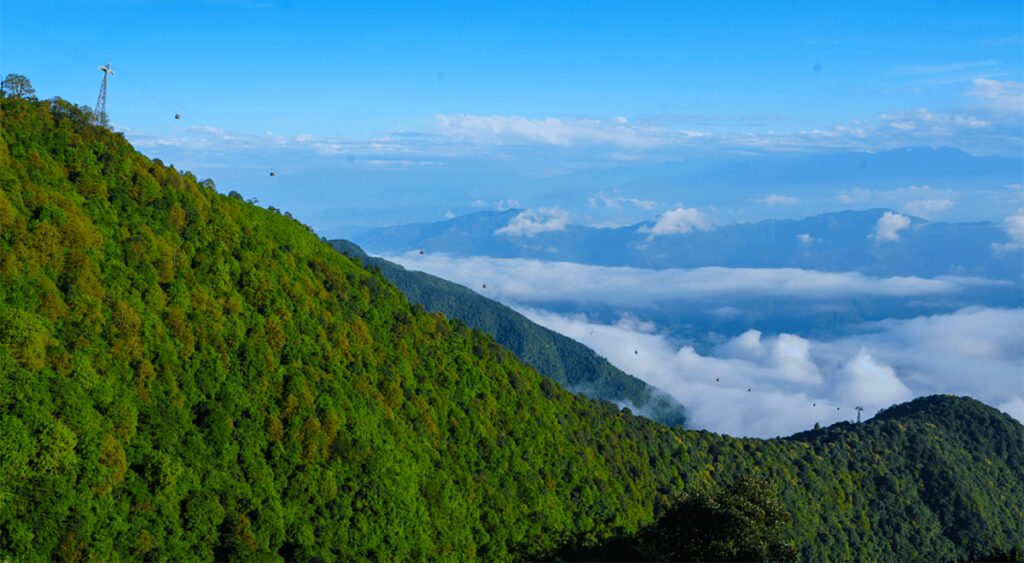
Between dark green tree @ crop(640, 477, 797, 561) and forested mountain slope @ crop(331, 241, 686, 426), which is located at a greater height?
dark green tree @ crop(640, 477, 797, 561)

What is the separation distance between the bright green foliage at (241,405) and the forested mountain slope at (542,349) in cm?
9511

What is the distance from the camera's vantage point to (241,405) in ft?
149

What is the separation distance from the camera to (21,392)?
118 ft

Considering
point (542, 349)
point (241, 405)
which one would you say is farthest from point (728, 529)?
point (542, 349)

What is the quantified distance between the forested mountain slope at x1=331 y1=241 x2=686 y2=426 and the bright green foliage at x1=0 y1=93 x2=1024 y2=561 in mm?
95109

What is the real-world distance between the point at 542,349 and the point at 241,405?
134 metres

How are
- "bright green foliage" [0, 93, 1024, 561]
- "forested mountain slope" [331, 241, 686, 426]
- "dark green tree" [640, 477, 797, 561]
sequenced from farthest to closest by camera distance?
"forested mountain slope" [331, 241, 686, 426] → "dark green tree" [640, 477, 797, 561] → "bright green foliage" [0, 93, 1024, 561]

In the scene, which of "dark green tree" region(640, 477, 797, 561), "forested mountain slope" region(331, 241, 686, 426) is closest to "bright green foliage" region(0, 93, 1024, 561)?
"dark green tree" region(640, 477, 797, 561)

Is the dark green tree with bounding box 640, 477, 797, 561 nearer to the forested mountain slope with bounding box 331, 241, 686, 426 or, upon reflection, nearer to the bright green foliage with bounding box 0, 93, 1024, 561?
the bright green foliage with bounding box 0, 93, 1024, 561

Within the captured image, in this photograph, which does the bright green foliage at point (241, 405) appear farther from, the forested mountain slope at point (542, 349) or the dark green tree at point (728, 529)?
the forested mountain slope at point (542, 349)

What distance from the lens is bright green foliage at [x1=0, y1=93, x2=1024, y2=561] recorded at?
3744cm

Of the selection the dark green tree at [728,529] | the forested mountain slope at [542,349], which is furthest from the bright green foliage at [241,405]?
the forested mountain slope at [542,349]

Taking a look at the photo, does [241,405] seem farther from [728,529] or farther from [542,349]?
[542,349]

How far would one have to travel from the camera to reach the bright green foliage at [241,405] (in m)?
37.4
